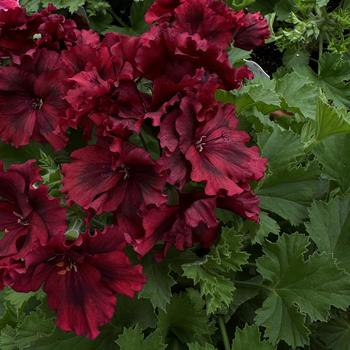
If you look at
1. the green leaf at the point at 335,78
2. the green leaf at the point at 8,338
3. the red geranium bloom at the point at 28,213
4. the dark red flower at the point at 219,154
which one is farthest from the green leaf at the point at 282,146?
the green leaf at the point at 335,78

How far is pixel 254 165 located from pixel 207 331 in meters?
0.35

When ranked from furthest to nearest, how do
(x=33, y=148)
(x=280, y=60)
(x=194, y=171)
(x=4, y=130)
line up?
(x=280, y=60), (x=33, y=148), (x=4, y=130), (x=194, y=171)

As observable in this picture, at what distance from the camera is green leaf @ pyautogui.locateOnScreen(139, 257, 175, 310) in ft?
3.43

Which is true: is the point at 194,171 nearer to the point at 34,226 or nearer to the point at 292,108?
the point at 34,226

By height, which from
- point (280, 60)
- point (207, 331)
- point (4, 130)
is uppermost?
point (4, 130)

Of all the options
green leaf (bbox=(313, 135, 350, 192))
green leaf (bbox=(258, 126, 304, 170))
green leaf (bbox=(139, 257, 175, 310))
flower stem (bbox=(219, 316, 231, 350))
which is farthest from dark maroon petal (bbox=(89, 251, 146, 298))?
green leaf (bbox=(313, 135, 350, 192))

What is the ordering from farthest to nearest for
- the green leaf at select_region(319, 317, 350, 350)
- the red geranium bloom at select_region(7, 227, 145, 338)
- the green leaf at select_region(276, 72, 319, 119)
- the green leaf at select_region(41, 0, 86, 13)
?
the green leaf at select_region(41, 0, 86, 13), the green leaf at select_region(276, 72, 319, 119), the green leaf at select_region(319, 317, 350, 350), the red geranium bloom at select_region(7, 227, 145, 338)

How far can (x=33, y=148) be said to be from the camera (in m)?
1.27

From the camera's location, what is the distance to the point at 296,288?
1.21m

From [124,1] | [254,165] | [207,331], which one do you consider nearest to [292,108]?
[254,165]

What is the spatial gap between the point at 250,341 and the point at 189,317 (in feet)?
0.40

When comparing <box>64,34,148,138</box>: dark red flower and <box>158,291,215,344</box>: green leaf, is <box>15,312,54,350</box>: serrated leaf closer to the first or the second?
<box>158,291,215,344</box>: green leaf

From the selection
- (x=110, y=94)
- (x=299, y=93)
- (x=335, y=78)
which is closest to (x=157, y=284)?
(x=110, y=94)

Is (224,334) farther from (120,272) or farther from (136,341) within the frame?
(120,272)
